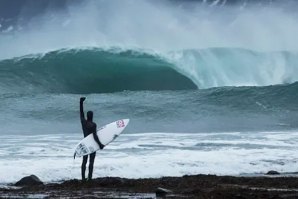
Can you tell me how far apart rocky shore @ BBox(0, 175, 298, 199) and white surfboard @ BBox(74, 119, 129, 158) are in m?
0.54

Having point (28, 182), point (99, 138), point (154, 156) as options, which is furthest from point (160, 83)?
point (28, 182)

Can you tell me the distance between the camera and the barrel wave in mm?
28797

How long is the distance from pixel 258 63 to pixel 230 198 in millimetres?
24285

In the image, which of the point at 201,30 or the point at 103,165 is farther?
the point at 201,30

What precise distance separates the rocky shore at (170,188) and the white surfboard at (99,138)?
54cm

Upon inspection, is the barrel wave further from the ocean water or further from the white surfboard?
the white surfboard

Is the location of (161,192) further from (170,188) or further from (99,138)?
(99,138)

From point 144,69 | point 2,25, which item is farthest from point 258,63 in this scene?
point 2,25

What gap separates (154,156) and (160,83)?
51.5 feet

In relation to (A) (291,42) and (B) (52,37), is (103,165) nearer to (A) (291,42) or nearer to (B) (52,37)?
(B) (52,37)

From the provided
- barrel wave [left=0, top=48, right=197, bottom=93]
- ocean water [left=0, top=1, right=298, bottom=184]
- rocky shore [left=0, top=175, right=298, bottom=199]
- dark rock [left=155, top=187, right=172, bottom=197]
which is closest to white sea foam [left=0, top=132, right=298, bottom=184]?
ocean water [left=0, top=1, right=298, bottom=184]

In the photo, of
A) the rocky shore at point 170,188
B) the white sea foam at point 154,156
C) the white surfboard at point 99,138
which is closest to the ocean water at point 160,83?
the white sea foam at point 154,156

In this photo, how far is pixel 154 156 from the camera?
14.2 metres

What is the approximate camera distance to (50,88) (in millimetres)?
28250
